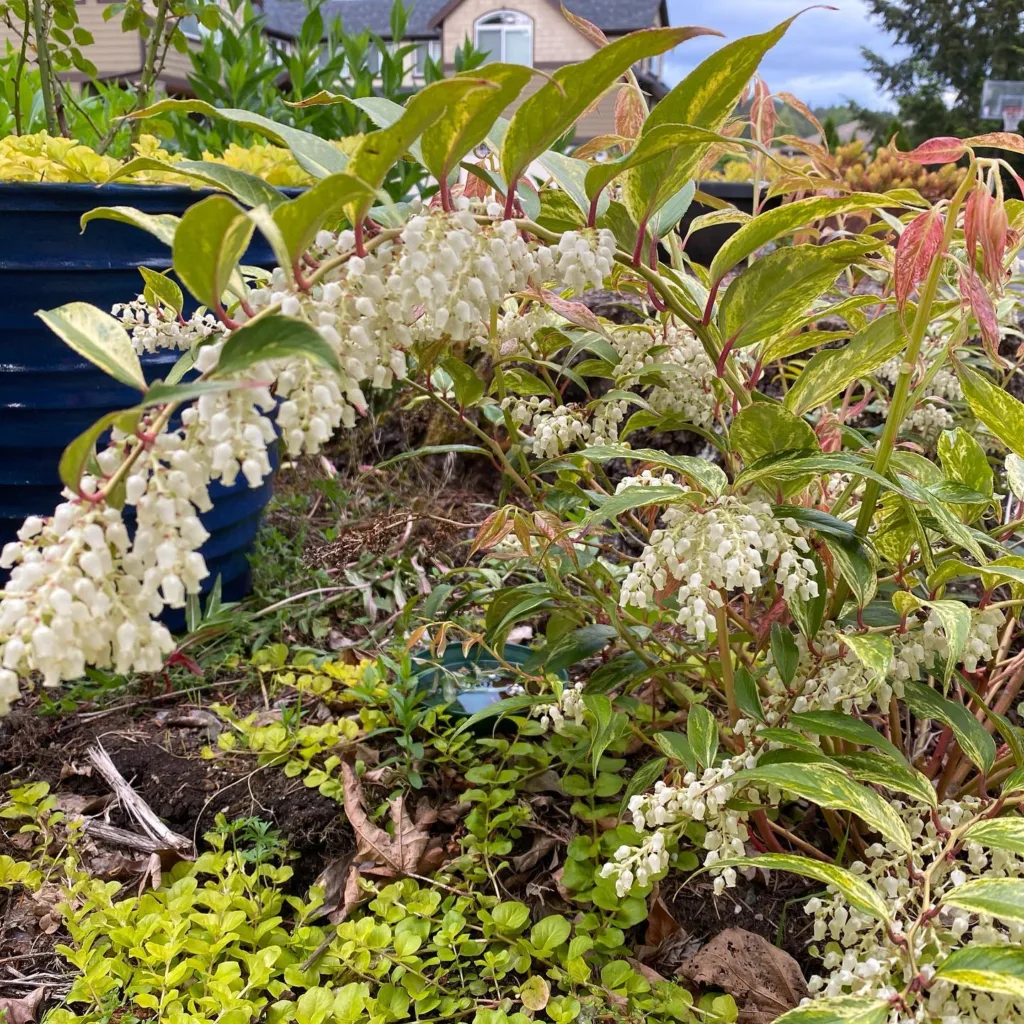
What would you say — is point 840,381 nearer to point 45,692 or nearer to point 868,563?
point 868,563

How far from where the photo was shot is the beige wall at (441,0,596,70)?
22.0 m

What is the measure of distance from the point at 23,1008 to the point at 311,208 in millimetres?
993

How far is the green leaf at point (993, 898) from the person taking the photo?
2.08 feet

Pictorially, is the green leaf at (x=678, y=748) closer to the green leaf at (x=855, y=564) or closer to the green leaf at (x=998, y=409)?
the green leaf at (x=855, y=564)

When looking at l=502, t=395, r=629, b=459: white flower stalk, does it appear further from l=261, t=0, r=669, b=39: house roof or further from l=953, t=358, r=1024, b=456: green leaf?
l=261, t=0, r=669, b=39: house roof

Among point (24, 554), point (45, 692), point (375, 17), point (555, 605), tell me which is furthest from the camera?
point (375, 17)

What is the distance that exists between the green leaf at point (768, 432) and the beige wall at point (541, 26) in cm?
2350

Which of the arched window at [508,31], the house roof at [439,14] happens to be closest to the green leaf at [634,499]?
the house roof at [439,14]

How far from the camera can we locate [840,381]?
0.93 m

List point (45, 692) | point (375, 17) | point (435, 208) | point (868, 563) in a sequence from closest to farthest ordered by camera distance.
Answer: point (435, 208)
point (868, 563)
point (45, 692)
point (375, 17)

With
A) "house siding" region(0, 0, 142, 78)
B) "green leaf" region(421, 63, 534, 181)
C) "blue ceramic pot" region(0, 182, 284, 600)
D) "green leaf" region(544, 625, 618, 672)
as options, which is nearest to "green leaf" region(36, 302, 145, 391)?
"green leaf" region(421, 63, 534, 181)

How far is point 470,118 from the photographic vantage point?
65 cm

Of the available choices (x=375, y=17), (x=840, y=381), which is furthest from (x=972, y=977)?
(x=375, y=17)

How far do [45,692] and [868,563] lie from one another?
1475mm
